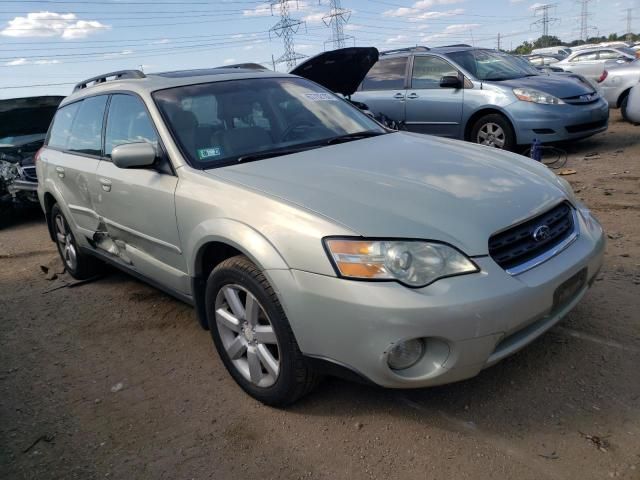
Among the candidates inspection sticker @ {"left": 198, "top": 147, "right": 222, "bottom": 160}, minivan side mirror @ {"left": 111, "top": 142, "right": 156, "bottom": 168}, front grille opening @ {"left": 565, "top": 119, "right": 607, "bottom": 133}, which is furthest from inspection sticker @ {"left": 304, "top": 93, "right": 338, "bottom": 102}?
front grille opening @ {"left": 565, "top": 119, "right": 607, "bottom": 133}

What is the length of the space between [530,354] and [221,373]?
5.62 feet

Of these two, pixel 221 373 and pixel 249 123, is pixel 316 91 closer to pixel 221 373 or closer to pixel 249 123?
pixel 249 123

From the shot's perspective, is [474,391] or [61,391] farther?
[61,391]

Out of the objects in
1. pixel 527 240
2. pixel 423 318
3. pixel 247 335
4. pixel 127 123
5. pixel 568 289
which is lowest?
pixel 247 335

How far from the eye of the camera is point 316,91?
157 inches

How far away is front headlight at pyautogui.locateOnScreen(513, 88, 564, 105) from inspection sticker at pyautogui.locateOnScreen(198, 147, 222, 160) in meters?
5.70

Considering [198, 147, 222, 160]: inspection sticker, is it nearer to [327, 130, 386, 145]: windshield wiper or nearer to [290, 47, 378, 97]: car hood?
[327, 130, 386, 145]: windshield wiper

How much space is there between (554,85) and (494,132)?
3.59 ft

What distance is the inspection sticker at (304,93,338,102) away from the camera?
382 centimetres

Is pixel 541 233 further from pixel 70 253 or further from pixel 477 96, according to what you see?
pixel 477 96

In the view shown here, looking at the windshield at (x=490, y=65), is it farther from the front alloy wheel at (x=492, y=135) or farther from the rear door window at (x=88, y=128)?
the rear door window at (x=88, y=128)

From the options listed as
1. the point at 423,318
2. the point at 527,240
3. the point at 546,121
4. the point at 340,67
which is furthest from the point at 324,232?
the point at 546,121

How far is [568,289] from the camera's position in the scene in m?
2.50

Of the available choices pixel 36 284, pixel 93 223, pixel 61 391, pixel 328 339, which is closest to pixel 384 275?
pixel 328 339
